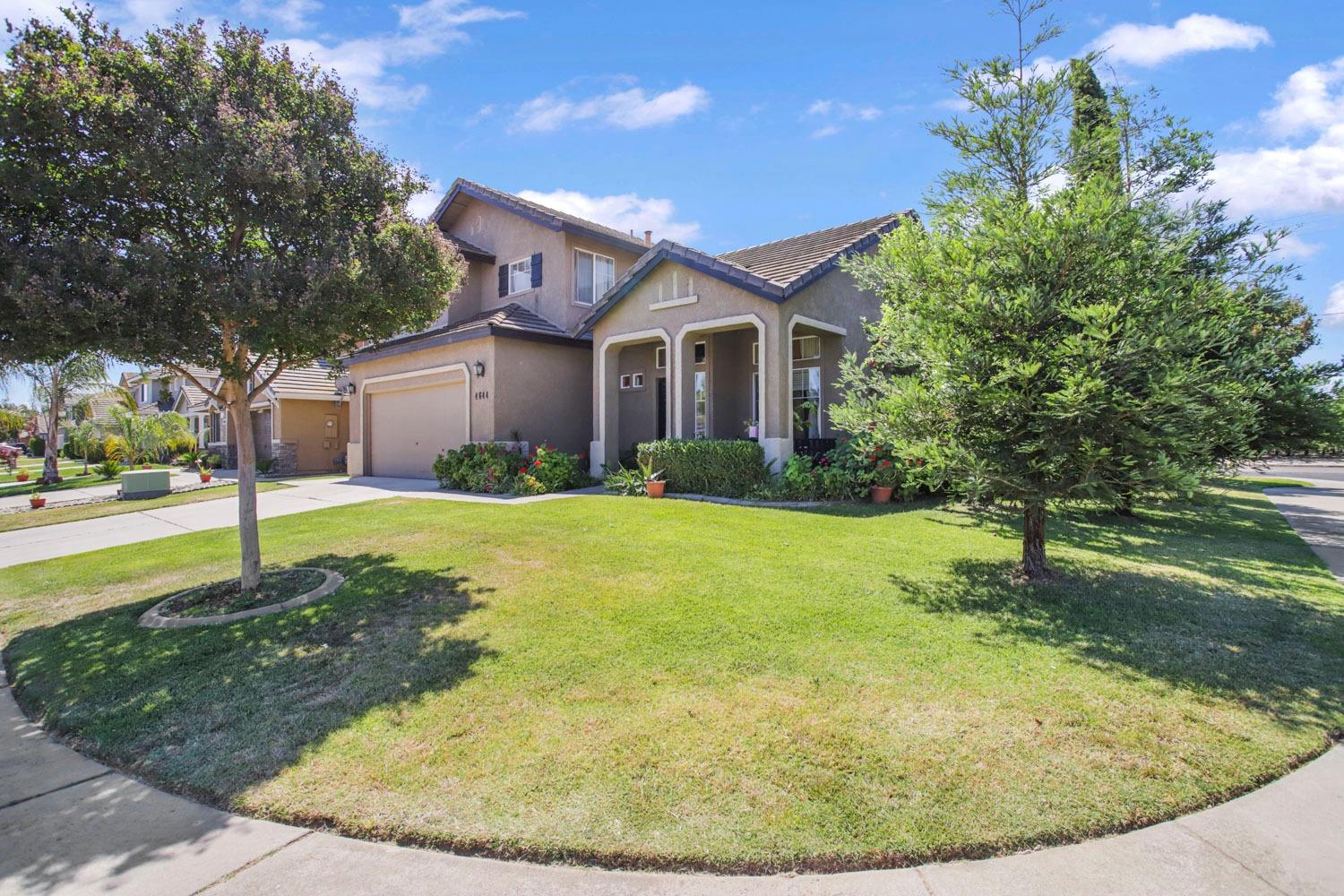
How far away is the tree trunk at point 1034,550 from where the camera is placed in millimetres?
6180

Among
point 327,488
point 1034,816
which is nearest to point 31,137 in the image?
point 1034,816

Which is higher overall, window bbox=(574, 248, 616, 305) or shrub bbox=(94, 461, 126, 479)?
window bbox=(574, 248, 616, 305)

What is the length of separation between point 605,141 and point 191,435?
28.6 m

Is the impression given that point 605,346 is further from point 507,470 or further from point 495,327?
point 507,470

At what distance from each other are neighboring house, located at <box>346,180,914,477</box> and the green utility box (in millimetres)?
4649

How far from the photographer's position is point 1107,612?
17.1ft

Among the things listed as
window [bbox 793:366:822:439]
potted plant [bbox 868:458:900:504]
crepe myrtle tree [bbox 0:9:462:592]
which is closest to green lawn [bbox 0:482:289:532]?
crepe myrtle tree [bbox 0:9:462:592]

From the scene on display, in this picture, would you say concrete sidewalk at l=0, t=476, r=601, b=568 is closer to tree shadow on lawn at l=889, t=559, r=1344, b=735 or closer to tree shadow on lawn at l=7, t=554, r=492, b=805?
tree shadow on lawn at l=7, t=554, r=492, b=805

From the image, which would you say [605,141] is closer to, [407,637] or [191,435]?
[407,637]

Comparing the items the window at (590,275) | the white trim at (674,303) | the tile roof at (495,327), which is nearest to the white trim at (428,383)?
the tile roof at (495,327)

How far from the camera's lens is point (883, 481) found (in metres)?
11.1

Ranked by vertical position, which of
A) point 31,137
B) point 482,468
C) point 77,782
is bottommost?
point 77,782

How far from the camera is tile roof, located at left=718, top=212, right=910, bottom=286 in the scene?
41.4ft

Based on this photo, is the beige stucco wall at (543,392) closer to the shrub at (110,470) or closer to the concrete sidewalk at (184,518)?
the concrete sidewalk at (184,518)
